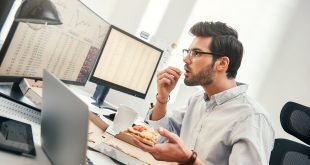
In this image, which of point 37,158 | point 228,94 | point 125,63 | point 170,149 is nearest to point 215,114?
point 228,94

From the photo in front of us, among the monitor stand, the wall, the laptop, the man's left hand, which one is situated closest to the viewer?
the laptop

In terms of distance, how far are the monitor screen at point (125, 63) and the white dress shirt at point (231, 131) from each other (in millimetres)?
513

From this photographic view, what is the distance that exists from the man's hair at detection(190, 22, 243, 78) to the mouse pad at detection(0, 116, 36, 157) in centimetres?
88

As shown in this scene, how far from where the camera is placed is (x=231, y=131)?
1.24 meters

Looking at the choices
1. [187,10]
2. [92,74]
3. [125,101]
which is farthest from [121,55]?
[187,10]

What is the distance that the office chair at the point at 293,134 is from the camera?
4.63 ft

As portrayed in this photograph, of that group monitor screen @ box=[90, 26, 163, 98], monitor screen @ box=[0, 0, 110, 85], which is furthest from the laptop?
monitor screen @ box=[90, 26, 163, 98]

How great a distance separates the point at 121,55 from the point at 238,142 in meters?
0.89

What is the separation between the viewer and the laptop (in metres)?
→ 0.62

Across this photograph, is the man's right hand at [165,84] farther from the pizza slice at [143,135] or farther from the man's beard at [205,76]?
the pizza slice at [143,135]

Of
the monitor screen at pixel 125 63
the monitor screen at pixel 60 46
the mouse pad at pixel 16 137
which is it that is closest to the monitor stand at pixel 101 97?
the monitor screen at pixel 125 63

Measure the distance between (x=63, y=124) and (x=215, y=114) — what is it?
0.81m

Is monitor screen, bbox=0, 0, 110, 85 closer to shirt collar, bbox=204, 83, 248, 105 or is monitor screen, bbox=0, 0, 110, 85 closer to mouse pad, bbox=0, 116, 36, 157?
mouse pad, bbox=0, 116, 36, 157

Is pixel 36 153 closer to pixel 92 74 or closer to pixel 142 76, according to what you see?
pixel 92 74
